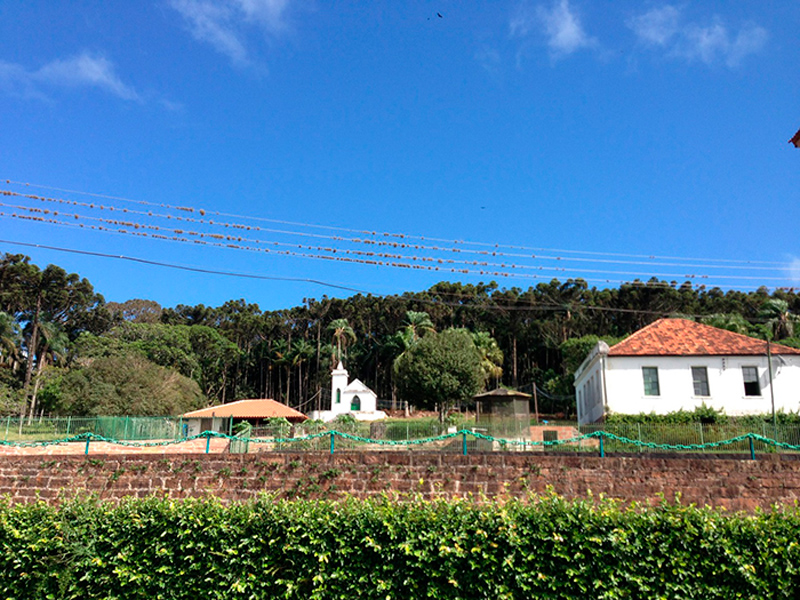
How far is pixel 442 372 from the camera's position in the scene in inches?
1347

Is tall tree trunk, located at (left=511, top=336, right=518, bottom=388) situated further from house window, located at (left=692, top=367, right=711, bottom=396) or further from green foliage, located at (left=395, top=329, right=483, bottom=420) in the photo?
house window, located at (left=692, top=367, right=711, bottom=396)

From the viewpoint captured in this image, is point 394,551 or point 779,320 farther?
point 779,320

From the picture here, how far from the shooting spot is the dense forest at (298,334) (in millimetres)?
41875

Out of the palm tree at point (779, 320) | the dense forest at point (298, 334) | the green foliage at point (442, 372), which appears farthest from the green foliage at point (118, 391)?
the palm tree at point (779, 320)

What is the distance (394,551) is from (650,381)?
21598 mm

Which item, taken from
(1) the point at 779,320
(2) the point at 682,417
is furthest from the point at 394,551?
(1) the point at 779,320

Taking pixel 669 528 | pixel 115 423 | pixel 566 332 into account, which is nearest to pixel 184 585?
pixel 669 528

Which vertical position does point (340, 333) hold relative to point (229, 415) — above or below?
above

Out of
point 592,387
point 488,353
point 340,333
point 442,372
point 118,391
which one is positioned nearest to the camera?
point 592,387

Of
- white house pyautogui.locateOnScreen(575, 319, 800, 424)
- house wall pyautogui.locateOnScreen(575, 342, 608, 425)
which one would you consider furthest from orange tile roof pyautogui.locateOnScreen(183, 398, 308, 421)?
white house pyautogui.locateOnScreen(575, 319, 800, 424)

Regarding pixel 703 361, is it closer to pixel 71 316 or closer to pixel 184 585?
pixel 184 585

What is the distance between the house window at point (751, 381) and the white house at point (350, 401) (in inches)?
1054

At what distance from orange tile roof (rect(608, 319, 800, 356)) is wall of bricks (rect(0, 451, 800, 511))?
14.8 m

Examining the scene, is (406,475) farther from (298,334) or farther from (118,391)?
(298,334)
